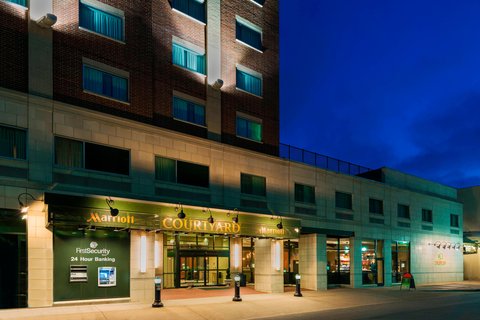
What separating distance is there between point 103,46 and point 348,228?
68.8 ft

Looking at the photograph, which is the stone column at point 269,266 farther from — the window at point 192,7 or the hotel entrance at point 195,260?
the window at point 192,7

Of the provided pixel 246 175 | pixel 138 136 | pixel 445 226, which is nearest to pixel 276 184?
pixel 246 175

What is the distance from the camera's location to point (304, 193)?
3469cm

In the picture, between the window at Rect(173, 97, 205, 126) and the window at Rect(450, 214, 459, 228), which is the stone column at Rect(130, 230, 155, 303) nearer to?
the window at Rect(173, 97, 205, 126)

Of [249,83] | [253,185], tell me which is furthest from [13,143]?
[249,83]

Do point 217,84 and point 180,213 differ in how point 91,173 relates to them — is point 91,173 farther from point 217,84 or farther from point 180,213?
point 217,84

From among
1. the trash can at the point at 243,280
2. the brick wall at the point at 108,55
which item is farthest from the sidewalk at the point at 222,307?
the brick wall at the point at 108,55

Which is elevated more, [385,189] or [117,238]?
[385,189]

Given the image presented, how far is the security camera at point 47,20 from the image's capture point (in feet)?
71.7

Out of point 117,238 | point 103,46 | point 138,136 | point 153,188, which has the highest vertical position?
point 103,46

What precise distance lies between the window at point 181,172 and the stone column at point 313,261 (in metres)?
9.35

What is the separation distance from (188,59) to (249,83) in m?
4.99

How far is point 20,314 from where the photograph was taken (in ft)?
62.5

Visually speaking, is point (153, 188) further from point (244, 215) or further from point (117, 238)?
point (244, 215)
